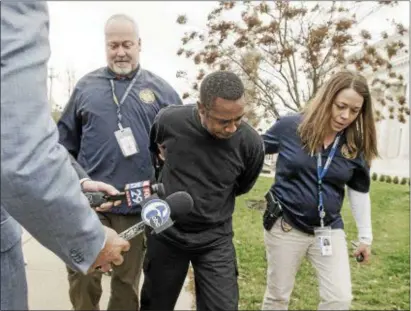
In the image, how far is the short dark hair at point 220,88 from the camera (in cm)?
291

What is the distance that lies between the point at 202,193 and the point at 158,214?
1.19 m

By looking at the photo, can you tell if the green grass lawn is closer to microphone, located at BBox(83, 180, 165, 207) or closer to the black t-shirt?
the black t-shirt

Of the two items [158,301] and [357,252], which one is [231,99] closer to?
[158,301]

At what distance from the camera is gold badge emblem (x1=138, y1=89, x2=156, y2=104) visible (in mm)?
3680

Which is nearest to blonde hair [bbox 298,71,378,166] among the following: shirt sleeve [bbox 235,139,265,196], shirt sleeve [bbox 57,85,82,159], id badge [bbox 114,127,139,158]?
shirt sleeve [bbox 235,139,265,196]

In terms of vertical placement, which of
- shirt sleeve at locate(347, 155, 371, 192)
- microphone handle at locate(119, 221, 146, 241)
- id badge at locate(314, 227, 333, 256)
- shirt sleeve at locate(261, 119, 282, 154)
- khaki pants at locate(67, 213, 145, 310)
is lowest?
khaki pants at locate(67, 213, 145, 310)

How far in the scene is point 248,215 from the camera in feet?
32.4

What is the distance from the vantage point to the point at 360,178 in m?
3.72

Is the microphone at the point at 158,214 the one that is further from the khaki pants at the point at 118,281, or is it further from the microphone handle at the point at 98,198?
the khaki pants at the point at 118,281

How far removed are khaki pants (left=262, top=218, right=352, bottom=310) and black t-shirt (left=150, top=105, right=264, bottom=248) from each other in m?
0.59

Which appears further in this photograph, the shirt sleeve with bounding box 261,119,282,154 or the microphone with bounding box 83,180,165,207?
the shirt sleeve with bounding box 261,119,282,154

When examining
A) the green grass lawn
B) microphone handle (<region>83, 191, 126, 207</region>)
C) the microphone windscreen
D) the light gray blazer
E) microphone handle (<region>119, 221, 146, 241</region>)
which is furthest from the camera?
the green grass lawn

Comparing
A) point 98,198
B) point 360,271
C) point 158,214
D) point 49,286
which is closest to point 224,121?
point 98,198

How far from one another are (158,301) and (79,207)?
208 centimetres
